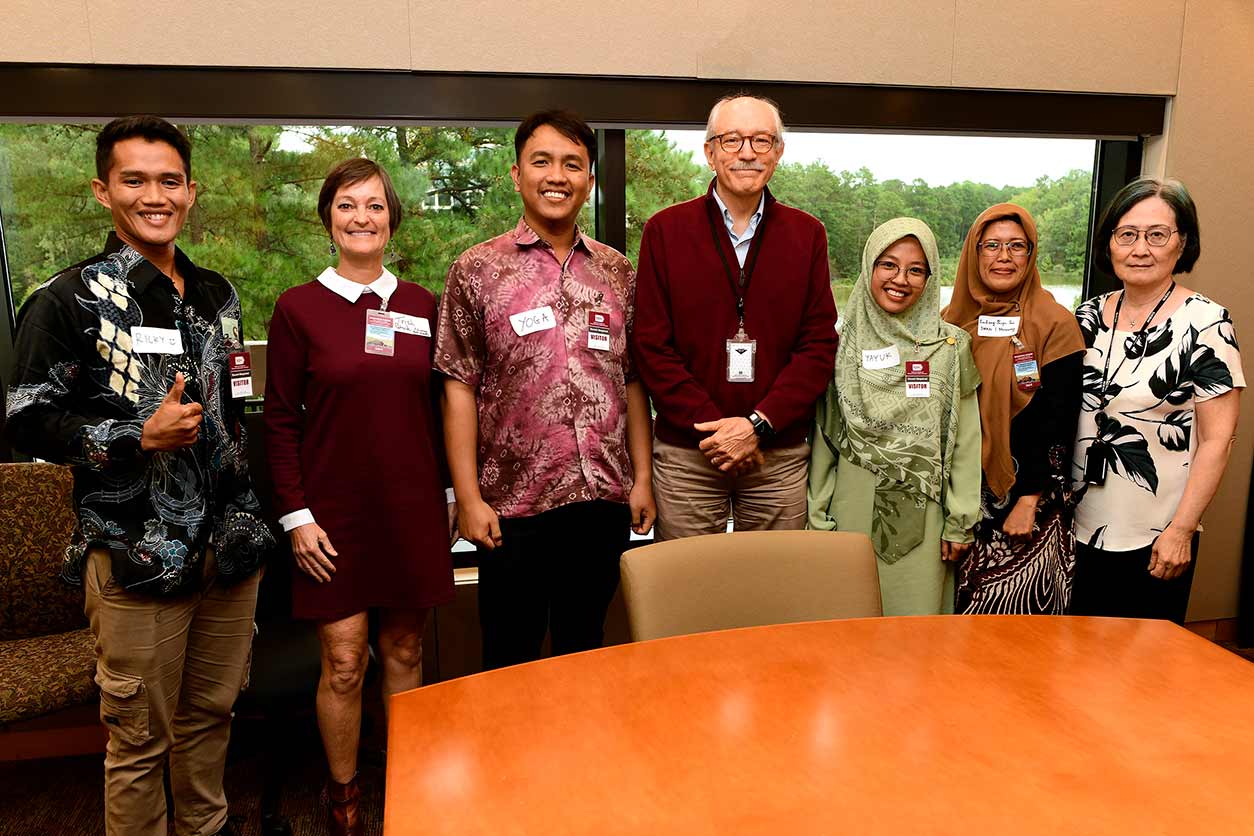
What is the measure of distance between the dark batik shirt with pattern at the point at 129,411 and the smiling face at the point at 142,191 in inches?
2.2

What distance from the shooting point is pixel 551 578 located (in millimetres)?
2217

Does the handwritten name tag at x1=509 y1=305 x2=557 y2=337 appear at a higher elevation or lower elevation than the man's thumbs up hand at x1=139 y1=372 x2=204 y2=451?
higher

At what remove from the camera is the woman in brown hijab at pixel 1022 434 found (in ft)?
7.74

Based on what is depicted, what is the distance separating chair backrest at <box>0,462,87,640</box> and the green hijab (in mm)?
2419

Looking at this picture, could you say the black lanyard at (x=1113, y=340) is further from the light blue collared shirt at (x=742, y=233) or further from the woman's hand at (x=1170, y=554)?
the light blue collared shirt at (x=742, y=233)

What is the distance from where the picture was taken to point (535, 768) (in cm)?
108

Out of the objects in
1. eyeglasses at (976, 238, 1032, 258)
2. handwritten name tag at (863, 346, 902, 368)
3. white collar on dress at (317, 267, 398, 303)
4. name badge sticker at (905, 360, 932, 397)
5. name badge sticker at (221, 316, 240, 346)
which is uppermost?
eyeglasses at (976, 238, 1032, 258)

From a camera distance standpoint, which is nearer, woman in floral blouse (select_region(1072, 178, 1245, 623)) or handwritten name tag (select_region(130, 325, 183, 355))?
handwritten name tag (select_region(130, 325, 183, 355))

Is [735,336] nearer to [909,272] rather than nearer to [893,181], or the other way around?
[909,272]

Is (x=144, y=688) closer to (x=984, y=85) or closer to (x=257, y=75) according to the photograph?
(x=257, y=75)

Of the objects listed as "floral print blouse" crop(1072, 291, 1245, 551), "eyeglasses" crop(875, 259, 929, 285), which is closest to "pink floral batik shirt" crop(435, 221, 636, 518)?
"eyeglasses" crop(875, 259, 929, 285)

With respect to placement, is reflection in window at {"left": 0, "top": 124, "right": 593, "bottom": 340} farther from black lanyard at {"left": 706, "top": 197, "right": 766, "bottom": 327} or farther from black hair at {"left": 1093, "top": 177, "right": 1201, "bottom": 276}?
black hair at {"left": 1093, "top": 177, "right": 1201, "bottom": 276}

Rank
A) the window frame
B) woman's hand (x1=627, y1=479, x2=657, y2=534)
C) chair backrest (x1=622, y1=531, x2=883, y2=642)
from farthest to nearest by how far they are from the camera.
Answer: the window frame, woman's hand (x1=627, y1=479, x2=657, y2=534), chair backrest (x1=622, y1=531, x2=883, y2=642)

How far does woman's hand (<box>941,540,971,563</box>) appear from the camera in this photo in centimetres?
230
